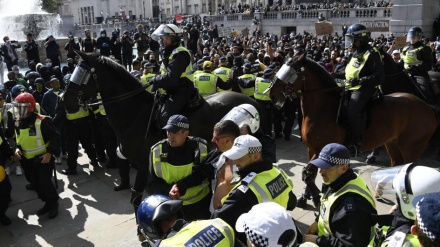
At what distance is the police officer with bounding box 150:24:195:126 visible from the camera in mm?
6023

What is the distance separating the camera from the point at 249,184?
10.8ft

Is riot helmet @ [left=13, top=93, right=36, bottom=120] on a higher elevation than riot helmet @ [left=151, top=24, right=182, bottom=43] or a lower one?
lower

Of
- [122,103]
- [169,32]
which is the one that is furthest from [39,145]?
[169,32]

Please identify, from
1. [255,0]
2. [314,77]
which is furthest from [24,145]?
[255,0]

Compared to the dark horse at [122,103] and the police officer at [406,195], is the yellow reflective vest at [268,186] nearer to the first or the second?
the police officer at [406,195]

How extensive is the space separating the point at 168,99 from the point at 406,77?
5.42 meters

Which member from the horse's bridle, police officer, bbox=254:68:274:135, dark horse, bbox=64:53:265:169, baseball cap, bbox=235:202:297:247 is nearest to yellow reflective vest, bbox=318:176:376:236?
baseball cap, bbox=235:202:297:247

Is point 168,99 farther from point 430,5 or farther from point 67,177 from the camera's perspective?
point 430,5

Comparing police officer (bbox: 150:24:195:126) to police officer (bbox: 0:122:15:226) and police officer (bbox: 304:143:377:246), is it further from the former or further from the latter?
police officer (bbox: 304:143:377:246)

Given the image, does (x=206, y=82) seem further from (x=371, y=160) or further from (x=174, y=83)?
(x=371, y=160)

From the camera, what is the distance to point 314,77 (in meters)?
6.32

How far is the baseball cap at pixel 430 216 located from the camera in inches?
80.8

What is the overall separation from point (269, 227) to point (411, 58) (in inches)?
319

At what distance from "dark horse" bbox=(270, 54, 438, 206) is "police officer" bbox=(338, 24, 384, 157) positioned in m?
0.20
